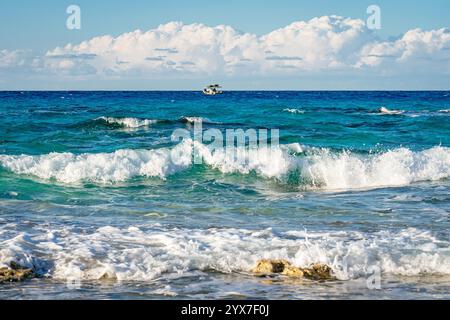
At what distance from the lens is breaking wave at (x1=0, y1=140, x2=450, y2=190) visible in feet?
53.2

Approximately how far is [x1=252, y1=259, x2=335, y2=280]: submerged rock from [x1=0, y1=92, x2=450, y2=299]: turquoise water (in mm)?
152

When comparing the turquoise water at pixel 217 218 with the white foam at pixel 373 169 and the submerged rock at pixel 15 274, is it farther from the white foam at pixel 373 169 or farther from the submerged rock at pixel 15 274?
the submerged rock at pixel 15 274

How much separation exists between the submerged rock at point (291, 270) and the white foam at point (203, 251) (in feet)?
0.42

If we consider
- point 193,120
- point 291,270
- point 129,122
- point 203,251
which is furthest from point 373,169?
point 193,120

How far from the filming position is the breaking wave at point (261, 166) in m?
16.2

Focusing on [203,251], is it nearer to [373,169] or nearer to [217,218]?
[217,218]

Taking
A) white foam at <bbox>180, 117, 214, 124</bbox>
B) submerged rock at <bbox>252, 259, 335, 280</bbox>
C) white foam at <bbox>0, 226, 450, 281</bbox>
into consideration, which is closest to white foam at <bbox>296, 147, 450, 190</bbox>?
white foam at <bbox>0, 226, 450, 281</bbox>

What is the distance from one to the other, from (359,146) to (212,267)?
1623 centimetres

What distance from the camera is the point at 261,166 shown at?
1755 cm

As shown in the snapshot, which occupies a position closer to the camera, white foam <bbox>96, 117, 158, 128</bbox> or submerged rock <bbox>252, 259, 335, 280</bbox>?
submerged rock <bbox>252, 259, 335, 280</bbox>

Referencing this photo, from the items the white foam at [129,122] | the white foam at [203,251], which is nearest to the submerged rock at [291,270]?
the white foam at [203,251]

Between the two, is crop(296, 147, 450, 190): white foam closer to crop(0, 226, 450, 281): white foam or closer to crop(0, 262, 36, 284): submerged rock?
crop(0, 226, 450, 281): white foam
